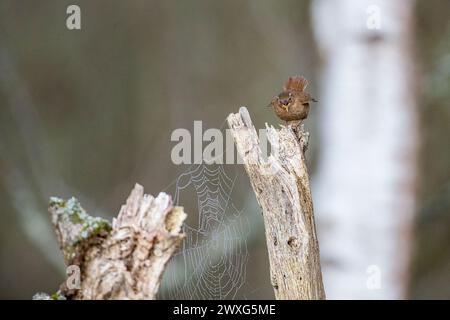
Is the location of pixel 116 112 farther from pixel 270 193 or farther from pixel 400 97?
pixel 270 193

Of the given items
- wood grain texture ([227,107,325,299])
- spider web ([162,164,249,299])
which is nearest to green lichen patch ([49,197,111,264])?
wood grain texture ([227,107,325,299])

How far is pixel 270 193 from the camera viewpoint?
191 centimetres

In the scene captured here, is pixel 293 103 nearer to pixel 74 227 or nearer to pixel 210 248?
pixel 74 227

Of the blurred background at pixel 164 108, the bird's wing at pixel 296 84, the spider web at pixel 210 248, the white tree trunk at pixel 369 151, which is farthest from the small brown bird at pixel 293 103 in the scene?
the blurred background at pixel 164 108

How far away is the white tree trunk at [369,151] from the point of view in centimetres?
377

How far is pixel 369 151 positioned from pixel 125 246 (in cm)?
232

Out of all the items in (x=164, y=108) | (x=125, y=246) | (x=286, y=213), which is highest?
(x=164, y=108)

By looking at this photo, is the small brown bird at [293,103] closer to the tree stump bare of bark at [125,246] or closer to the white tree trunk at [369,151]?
the tree stump bare of bark at [125,246]

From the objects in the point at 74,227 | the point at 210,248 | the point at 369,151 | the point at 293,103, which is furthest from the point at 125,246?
the point at 369,151

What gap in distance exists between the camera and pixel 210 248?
3809 millimetres

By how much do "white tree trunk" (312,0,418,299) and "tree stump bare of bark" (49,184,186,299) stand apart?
7.04 ft

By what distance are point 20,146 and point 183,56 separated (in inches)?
56.5

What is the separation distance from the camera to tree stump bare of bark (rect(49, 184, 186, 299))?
1.65 metres
